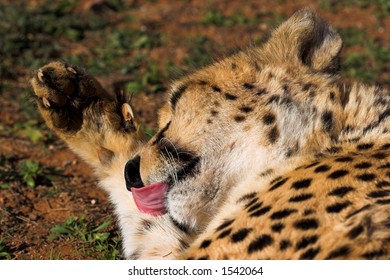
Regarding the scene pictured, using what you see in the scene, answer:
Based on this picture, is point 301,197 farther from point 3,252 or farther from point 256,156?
point 3,252

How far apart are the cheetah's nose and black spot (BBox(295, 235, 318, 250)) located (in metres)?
0.76

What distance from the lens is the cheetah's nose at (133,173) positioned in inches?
105

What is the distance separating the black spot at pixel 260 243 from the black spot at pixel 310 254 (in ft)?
0.35

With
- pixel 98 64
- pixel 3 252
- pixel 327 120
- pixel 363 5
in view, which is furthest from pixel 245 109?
pixel 363 5

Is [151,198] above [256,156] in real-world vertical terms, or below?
below

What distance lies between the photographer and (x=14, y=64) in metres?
4.62

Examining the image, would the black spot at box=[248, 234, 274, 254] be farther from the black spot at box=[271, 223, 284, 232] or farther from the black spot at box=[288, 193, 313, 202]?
the black spot at box=[288, 193, 313, 202]

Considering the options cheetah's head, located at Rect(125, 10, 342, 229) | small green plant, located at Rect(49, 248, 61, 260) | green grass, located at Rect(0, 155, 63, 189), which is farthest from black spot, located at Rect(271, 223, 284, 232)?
green grass, located at Rect(0, 155, 63, 189)

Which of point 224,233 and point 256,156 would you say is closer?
point 224,233

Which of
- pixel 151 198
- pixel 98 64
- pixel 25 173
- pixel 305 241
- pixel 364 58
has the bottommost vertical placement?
pixel 364 58

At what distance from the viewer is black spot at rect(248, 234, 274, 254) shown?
2.11 m

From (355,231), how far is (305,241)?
5.5 inches

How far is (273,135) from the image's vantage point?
2.49m

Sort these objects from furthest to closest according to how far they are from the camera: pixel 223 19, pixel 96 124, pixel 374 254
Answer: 1. pixel 223 19
2. pixel 96 124
3. pixel 374 254
